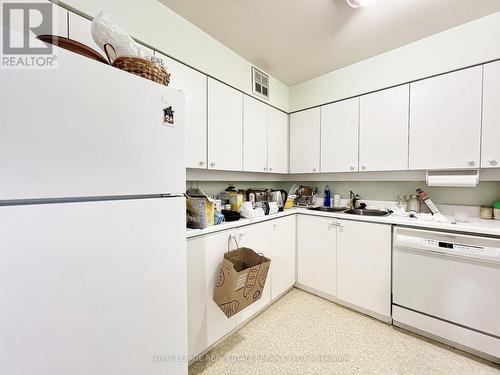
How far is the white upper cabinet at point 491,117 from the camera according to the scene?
1.58 metres

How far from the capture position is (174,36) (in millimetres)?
1533

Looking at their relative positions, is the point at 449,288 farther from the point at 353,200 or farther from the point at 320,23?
the point at 320,23

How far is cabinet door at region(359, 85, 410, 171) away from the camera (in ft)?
6.47

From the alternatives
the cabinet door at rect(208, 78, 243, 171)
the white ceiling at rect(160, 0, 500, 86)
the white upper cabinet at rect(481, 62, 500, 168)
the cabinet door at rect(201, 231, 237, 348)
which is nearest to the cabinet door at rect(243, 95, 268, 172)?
the cabinet door at rect(208, 78, 243, 171)

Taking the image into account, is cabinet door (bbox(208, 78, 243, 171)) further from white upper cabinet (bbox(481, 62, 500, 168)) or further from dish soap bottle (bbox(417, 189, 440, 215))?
white upper cabinet (bbox(481, 62, 500, 168))

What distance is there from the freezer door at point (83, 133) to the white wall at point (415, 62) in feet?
6.51

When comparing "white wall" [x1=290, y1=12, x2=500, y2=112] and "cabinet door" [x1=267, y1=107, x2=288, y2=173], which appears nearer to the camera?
"white wall" [x1=290, y1=12, x2=500, y2=112]

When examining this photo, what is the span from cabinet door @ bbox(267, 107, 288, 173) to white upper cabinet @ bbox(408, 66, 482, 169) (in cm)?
131

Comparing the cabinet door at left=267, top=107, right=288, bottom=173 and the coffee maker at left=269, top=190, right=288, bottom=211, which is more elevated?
the cabinet door at left=267, top=107, right=288, bottom=173

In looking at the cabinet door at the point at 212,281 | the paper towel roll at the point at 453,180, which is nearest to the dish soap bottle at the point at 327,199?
the paper towel roll at the point at 453,180

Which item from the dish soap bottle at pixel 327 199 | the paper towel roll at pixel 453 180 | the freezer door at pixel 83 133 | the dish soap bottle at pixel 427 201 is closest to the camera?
the freezer door at pixel 83 133

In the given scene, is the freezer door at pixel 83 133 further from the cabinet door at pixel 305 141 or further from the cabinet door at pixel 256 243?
the cabinet door at pixel 305 141

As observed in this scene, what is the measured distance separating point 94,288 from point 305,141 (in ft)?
8.09

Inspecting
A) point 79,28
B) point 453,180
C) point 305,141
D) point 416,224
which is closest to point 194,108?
point 79,28
